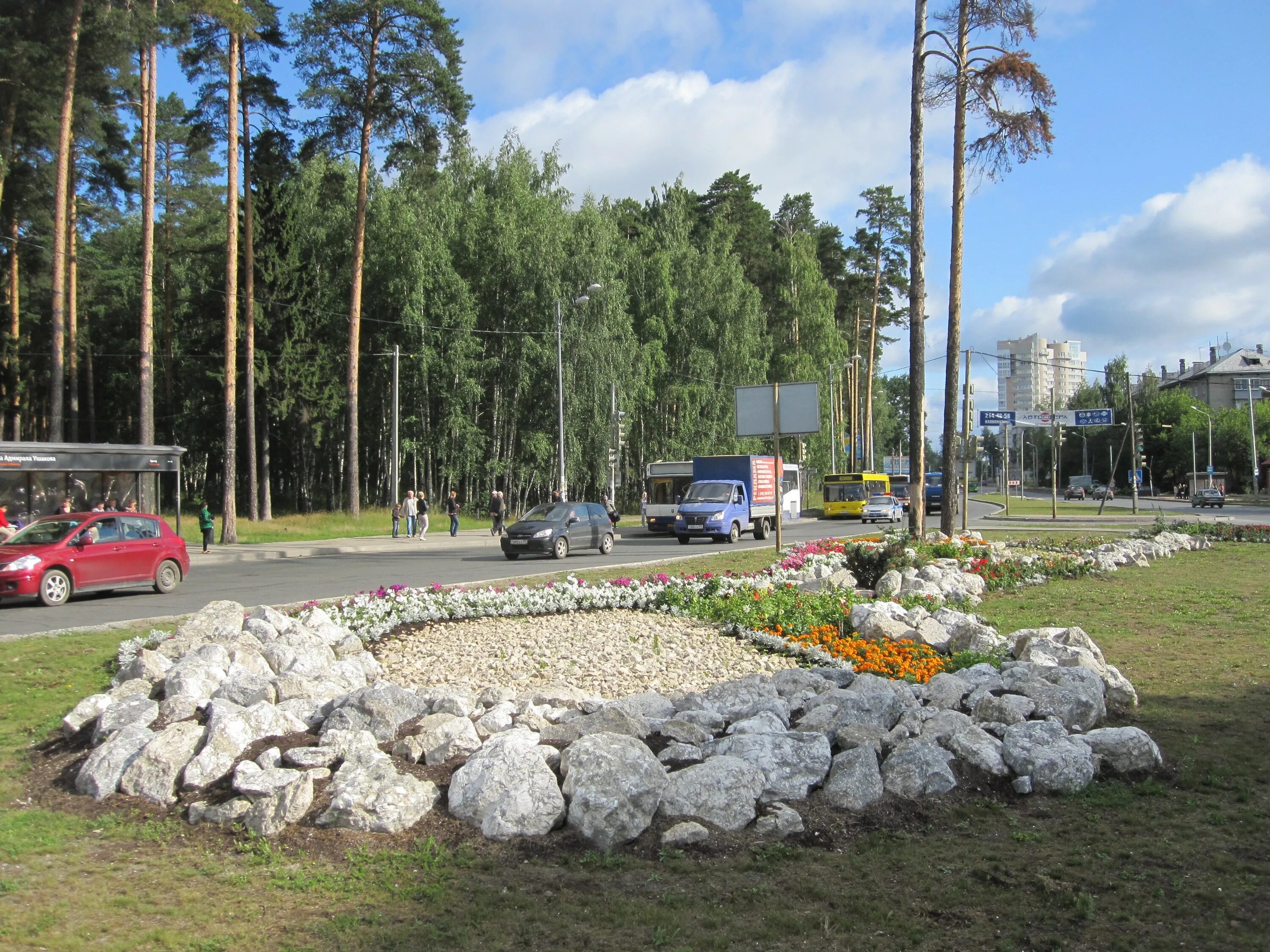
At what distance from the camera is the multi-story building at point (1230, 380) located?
4975 inches

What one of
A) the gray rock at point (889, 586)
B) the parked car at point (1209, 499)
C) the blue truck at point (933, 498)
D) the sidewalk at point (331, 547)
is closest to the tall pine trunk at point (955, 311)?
the gray rock at point (889, 586)

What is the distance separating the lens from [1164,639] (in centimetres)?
1077

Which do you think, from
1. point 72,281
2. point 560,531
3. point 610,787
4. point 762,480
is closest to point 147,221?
point 72,281

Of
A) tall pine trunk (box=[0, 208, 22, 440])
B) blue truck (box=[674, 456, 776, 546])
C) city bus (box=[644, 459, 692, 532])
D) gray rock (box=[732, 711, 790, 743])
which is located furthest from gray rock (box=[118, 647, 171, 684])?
tall pine trunk (box=[0, 208, 22, 440])

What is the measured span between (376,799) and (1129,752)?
4.47 meters

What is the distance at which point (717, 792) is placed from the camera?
535 centimetres

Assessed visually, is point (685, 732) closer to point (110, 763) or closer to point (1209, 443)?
point (110, 763)

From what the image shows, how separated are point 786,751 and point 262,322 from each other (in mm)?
44647

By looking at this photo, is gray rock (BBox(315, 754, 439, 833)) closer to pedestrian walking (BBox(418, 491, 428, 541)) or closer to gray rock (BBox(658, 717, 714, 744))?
gray rock (BBox(658, 717, 714, 744))

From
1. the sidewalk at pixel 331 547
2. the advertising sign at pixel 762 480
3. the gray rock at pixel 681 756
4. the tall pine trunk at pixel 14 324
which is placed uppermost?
the tall pine trunk at pixel 14 324

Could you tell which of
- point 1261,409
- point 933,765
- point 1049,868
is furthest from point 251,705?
point 1261,409

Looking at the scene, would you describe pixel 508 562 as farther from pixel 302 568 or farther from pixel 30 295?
pixel 30 295

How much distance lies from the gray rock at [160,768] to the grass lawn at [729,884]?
15cm

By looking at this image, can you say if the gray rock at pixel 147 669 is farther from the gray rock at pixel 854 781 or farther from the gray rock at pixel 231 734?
the gray rock at pixel 854 781
